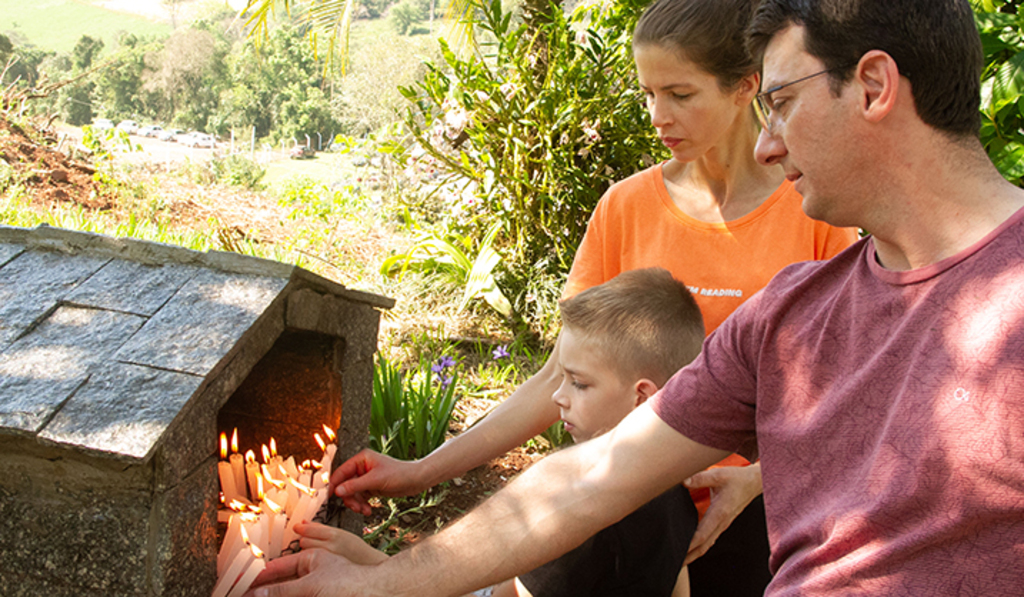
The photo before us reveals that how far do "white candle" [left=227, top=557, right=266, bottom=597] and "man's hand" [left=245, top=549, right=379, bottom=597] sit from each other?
0.02 metres

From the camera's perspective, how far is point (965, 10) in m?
1.05

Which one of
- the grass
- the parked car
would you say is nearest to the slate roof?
the parked car

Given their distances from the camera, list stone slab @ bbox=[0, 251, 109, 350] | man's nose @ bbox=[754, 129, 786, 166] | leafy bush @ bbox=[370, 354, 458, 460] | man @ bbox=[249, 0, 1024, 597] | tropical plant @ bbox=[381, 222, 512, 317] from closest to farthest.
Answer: man @ bbox=[249, 0, 1024, 597]
man's nose @ bbox=[754, 129, 786, 166]
stone slab @ bbox=[0, 251, 109, 350]
leafy bush @ bbox=[370, 354, 458, 460]
tropical plant @ bbox=[381, 222, 512, 317]

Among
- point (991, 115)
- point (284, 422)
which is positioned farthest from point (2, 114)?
point (991, 115)

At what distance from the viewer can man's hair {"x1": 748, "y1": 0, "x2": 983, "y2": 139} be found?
1032 millimetres

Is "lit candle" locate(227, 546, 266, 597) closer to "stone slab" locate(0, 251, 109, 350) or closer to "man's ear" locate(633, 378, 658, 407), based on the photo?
"stone slab" locate(0, 251, 109, 350)

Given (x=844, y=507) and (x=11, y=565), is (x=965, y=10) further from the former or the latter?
(x=11, y=565)

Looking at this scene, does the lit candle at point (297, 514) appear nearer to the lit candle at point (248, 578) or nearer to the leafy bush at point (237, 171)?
the lit candle at point (248, 578)

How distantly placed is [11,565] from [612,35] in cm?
480

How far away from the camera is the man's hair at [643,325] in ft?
5.73

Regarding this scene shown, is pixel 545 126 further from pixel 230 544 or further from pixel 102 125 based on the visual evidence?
pixel 102 125

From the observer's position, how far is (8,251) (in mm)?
1721

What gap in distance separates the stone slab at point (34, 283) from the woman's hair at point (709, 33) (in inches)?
58.8

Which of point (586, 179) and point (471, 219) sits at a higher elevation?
point (586, 179)
